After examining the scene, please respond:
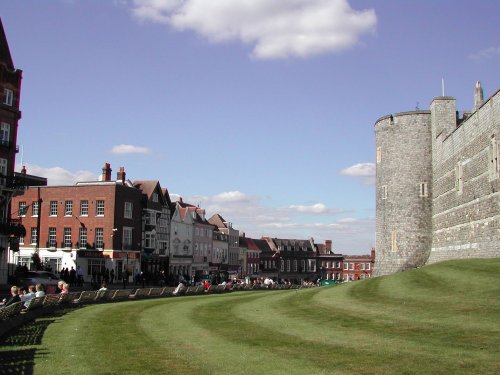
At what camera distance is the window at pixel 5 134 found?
45.0 meters

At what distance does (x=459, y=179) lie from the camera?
136 ft

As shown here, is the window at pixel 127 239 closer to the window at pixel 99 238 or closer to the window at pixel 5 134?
the window at pixel 99 238

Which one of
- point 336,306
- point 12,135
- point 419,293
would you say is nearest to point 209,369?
point 336,306

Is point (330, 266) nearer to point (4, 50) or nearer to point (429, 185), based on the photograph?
point (429, 185)

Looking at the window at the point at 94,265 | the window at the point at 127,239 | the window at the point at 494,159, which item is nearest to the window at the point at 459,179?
the window at the point at 494,159

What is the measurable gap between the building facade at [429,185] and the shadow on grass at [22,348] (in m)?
27.2

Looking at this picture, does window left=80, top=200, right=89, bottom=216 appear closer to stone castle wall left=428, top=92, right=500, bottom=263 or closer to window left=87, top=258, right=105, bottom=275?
window left=87, top=258, right=105, bottom=275

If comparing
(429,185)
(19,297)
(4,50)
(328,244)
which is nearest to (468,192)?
(429,185)

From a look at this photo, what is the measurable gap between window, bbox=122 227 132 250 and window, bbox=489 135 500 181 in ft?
131

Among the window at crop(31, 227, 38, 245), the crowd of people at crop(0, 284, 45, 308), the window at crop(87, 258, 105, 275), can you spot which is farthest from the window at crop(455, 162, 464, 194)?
the window at crop(31, 227, 38, 245)

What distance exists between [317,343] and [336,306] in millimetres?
8236

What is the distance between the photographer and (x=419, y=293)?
23781 millimetres

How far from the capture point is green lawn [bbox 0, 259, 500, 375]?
1166cm

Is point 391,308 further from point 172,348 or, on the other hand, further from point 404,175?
point 404,175
